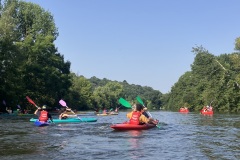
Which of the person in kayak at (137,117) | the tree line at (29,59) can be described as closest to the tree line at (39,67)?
the tree line at (29,59)

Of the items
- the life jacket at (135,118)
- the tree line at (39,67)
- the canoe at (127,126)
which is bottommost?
the canoe at (127,126)

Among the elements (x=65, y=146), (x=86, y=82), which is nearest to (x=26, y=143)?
(x=65, y=146)

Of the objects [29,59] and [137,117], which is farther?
[29,59]

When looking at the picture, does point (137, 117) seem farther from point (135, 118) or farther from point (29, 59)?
point (29, 59)

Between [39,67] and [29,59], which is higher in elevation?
[29,59]

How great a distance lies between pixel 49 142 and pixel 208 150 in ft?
17.8

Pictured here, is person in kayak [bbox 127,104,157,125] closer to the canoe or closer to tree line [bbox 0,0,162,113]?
the canoe

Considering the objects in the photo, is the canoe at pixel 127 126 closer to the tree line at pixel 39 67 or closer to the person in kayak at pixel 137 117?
the person in kayak at pixel 137 117

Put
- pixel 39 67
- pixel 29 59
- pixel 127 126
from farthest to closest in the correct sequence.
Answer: pixel 29 59
pixel 39 67
pixel 127 126

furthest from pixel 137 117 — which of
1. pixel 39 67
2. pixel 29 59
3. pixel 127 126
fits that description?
pixel 29 59

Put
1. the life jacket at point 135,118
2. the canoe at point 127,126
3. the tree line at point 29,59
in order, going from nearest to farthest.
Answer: the canoe at point 127,126 → the life jacket at point 135,118 → the tree line at point 29,59

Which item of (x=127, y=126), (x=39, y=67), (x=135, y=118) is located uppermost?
(x=39, y=67)

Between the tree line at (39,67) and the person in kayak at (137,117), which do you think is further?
the tree line at (39,67)

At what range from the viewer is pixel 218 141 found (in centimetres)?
1303
